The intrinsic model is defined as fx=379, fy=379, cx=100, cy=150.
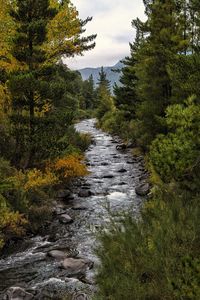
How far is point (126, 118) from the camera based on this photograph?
137ft

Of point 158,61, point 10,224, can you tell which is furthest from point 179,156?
point 158,61

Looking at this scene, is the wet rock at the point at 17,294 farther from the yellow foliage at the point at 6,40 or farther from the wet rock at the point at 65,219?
the yellow foliage at the point at 6,40

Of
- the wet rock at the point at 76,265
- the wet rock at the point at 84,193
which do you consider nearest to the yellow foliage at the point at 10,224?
the wet rock at the point at 76,265

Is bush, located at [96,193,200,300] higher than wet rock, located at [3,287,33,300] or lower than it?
higher

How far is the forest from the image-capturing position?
7.03 metres

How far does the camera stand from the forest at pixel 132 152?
703cm

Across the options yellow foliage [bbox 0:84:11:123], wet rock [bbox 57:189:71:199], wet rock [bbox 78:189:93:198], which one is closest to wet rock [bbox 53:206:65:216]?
wet rock [bbox 57:189:71:199]

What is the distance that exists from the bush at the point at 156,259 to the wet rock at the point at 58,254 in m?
4.05

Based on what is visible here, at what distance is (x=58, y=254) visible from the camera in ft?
40.3

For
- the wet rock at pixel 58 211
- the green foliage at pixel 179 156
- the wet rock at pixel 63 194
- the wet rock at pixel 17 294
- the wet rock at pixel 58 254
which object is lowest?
the wet rock at pixel 58 254

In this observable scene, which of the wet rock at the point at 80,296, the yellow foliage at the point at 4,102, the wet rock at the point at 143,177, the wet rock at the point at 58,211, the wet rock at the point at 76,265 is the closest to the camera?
the wet rock at the point at 80,296

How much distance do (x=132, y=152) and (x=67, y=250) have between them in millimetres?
21448

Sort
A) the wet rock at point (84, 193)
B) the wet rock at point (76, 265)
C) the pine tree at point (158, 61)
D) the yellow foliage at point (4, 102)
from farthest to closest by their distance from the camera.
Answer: the pine tree at point (158, 61), the wet rock at point (84, 193), the yellow foliage at point (4, 102), the wet rock at point (76, 265)

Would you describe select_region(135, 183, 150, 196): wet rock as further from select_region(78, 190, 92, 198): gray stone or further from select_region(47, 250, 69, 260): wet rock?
select_region(47, 250, 69, 260): wet rock
